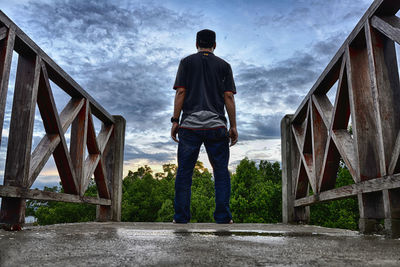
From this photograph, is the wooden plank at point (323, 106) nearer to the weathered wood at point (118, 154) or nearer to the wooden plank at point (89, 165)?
the wooden plank at point (89, 165)

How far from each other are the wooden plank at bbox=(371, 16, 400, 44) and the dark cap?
1.88 metres

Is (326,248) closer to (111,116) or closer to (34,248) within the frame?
(34,248)

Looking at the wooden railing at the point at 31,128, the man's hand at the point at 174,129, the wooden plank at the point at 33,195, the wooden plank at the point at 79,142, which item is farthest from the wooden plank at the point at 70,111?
the man's hand at the point at 174,129

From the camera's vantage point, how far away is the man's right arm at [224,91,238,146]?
12.9 feet

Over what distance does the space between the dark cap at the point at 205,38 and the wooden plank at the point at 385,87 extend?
1858mm

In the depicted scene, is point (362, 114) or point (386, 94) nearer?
point (386, 94)

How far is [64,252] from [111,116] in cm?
426

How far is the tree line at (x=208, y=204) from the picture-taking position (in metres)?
21.2

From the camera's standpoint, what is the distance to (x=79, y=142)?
14.0 ft

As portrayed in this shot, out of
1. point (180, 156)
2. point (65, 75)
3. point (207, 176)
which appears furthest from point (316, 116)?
point (207, 176)

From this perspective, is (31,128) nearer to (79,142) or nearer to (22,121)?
(22,121)

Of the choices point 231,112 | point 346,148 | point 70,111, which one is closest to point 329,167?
point 346,148

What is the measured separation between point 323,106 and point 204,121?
1.26 metres

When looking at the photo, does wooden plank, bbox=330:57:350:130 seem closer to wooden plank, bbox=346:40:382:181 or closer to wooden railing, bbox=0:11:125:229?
wooden plank, bbox=346:40:382:181
